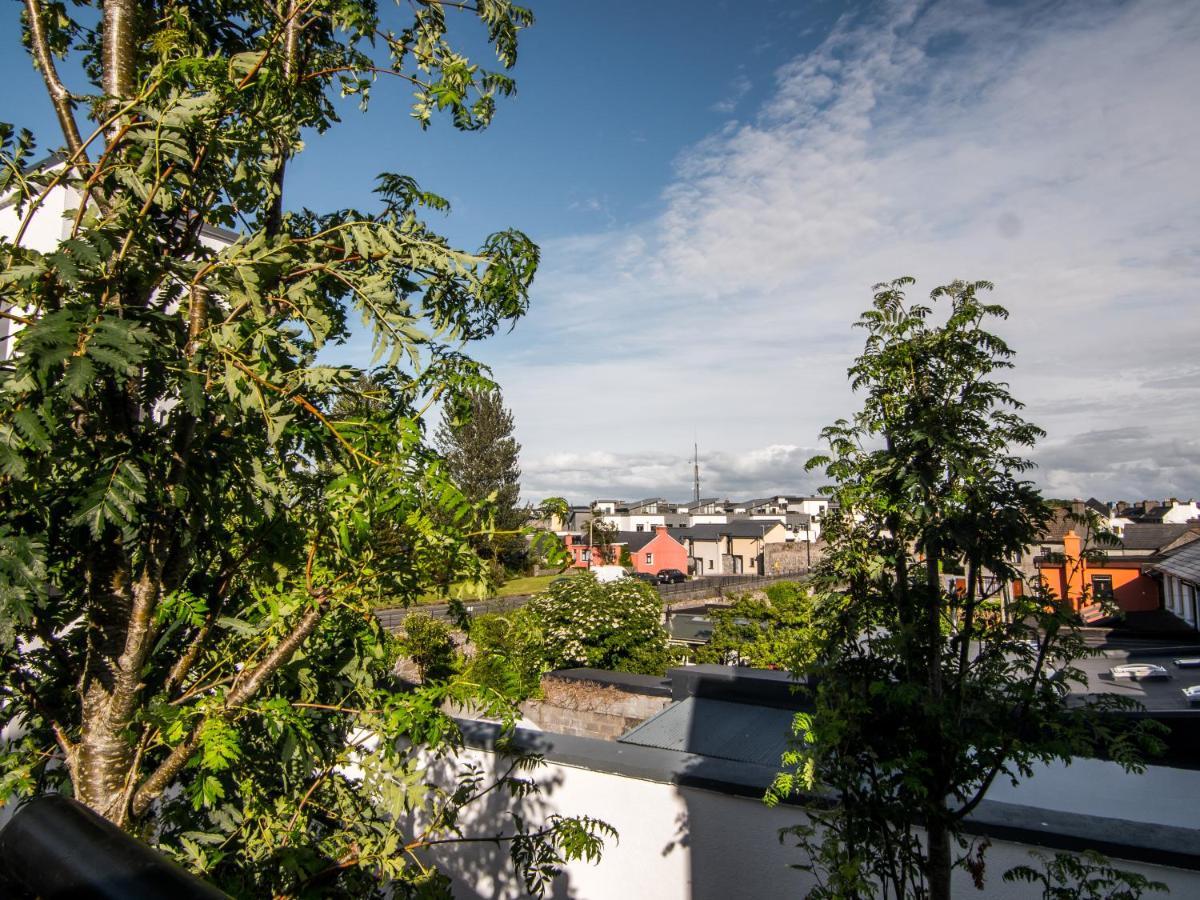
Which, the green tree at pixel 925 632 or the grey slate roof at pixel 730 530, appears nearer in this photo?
the green tree at pixel 925 632

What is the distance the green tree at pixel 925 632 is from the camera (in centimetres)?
364

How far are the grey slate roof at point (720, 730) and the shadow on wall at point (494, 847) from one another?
1931 millimetres

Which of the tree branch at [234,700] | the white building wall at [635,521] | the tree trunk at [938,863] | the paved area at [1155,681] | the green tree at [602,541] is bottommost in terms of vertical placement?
the paved area at [1155,681]

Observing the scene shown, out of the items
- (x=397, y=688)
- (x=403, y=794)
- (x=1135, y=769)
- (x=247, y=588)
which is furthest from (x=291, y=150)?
(x=1135, y=769)

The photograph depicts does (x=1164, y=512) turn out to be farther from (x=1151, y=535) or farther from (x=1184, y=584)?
(x=1184, y=584)

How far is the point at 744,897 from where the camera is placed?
4.50 meters

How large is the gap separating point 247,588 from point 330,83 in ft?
8.02

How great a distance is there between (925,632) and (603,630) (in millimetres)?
14838

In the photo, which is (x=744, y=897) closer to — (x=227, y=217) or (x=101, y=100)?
(x=227, y=217)

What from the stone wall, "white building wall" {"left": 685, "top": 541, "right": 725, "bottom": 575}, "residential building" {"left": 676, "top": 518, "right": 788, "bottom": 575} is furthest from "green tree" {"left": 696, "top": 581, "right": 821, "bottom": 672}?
"white building wall" {"left": 685, "top": 541, "right": 725, "bottom": 575}

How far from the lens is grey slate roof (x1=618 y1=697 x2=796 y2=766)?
692 centimetres

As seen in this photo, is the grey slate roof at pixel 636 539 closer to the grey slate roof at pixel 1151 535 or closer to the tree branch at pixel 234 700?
the grey slate roof at pixel 1151 535

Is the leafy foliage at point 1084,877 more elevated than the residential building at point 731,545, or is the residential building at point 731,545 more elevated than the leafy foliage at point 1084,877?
the residential building at point 731,545

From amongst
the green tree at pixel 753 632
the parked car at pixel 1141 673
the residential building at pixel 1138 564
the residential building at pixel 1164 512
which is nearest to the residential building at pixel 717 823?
the residential building at pixel 1138 564
